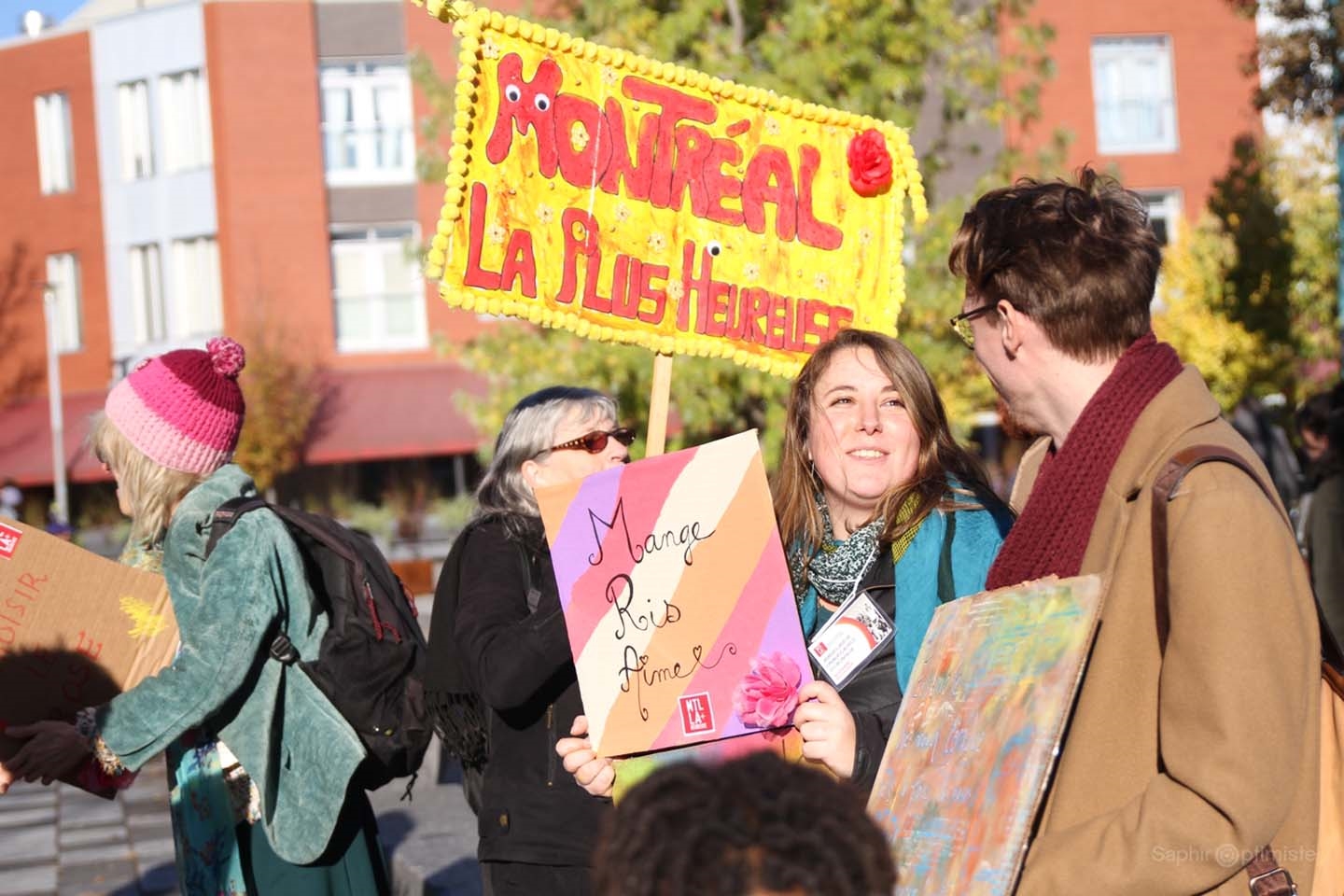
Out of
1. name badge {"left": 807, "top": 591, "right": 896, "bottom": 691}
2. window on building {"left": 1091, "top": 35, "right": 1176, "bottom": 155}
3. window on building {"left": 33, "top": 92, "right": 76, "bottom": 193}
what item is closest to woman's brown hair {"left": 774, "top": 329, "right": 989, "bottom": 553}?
name badge {"left": 807, "top": 591, "right": 896, "bottom": 691}

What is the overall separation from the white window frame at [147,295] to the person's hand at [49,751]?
27221 millimetres

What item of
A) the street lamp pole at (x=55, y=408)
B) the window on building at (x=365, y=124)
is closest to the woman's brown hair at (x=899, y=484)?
the street lamp pole at (x=55, y=408)

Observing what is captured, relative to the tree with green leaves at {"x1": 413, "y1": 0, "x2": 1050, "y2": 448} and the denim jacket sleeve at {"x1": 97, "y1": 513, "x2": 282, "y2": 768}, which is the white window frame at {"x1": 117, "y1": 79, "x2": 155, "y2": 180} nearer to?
the tree with green leaves at {"x1": 413, "y1": 0, "x2": 1050, "y2": 448}

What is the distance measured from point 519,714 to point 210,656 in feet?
2.35

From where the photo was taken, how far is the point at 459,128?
133 inches

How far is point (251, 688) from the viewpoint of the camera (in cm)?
362

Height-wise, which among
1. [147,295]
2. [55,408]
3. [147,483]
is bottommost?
[147,483]

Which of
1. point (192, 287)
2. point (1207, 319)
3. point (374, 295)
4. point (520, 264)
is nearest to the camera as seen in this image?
point (520, 264)

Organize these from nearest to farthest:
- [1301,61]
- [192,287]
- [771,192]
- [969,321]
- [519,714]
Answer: [969,321] < [519,714] < [771,192] < [1301,61] < [192,287]

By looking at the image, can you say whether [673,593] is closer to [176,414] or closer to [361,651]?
[361,651]

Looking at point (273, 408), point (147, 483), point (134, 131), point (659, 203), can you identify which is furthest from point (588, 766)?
point (134, 131)

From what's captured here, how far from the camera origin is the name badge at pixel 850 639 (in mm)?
2848

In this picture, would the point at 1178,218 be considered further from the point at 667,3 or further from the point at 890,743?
the point at 890,743

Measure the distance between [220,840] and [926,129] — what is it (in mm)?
21140
